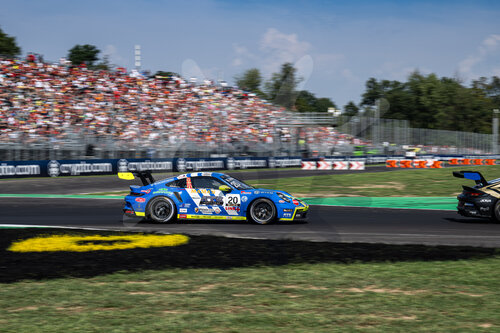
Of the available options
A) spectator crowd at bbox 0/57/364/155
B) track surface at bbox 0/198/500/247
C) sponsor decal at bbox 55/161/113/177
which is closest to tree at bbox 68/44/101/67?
spectator crowd at bbox 0/57/364/155

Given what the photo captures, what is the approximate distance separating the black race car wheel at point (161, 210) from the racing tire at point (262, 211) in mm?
1690

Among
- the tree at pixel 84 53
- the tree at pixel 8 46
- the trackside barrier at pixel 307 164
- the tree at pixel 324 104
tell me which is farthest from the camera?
the tree at pixel 324 104

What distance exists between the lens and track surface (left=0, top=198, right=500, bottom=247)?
9.97 metres

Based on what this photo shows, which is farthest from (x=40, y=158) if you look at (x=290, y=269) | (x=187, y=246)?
(x=290, y=269)

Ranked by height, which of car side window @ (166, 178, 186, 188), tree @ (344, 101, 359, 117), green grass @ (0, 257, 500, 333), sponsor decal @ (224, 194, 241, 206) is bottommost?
green grass @ (0, 257, 500, 333)

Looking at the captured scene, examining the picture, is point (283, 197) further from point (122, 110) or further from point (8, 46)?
point (8, 46)

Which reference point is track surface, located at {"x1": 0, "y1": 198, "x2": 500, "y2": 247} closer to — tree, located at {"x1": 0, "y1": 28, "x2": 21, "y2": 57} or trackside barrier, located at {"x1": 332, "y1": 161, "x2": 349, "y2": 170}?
trackside barrier, located at {"x1": 332, "y1": 161, "x2": 349, "y2": 170}

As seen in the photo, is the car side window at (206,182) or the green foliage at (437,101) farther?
the green foliage at (437,101)

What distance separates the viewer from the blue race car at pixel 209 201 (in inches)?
450

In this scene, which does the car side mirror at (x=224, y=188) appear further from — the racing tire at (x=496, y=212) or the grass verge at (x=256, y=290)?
the racing tire at (x=496, y=212)

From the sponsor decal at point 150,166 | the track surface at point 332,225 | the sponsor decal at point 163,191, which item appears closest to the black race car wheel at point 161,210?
the sponsor decal at point 163,191

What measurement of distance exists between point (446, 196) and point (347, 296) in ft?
47.7

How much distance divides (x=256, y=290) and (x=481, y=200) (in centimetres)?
765

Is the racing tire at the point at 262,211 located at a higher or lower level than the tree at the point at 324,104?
lower
